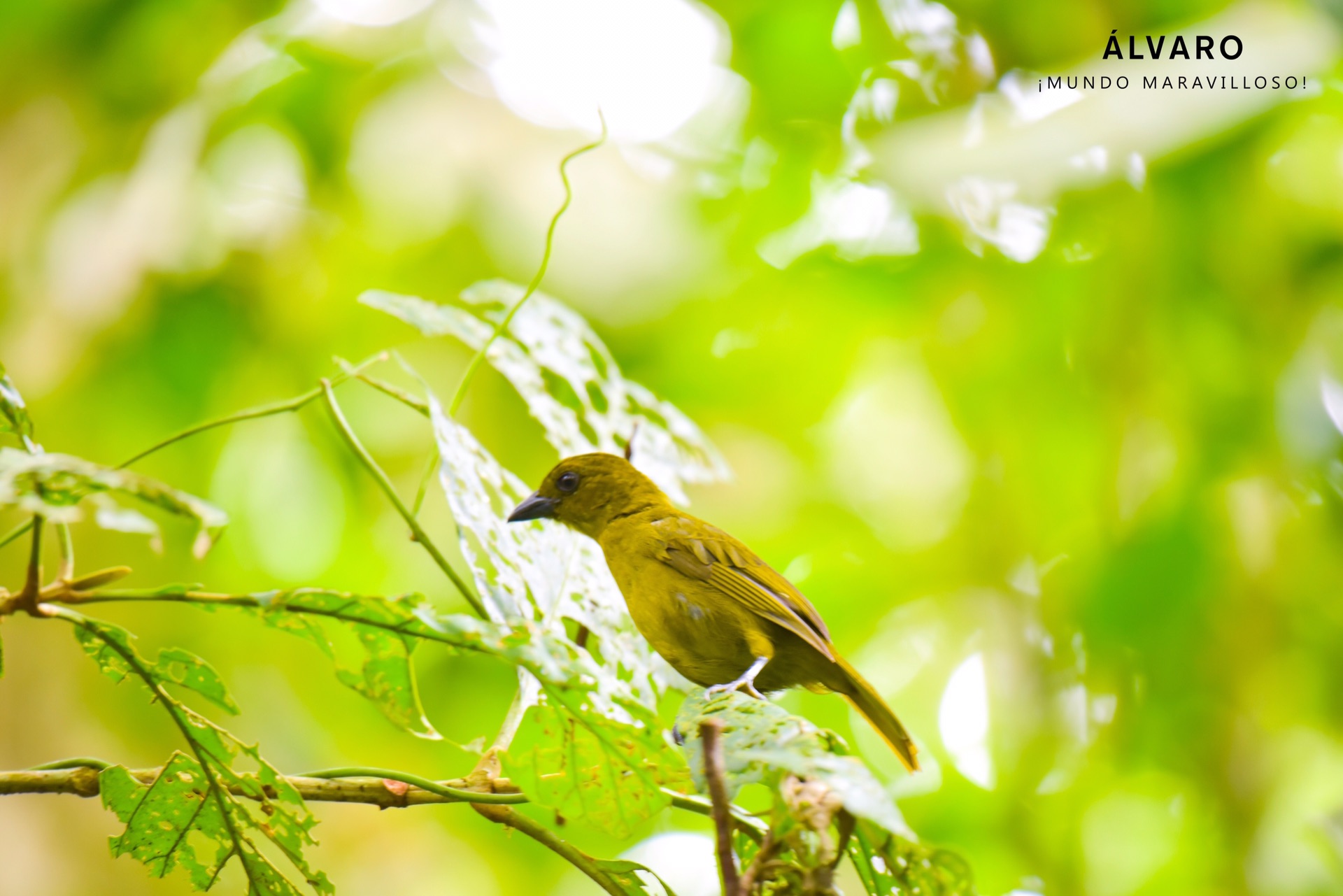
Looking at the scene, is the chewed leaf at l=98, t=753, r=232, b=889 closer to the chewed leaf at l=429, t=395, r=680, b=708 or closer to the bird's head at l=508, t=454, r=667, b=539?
the chewed leaf at l=429, t=395, r=680, b=708

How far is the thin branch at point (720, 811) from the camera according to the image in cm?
87

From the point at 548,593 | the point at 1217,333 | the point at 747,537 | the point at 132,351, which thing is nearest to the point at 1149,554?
the point at 1217,333

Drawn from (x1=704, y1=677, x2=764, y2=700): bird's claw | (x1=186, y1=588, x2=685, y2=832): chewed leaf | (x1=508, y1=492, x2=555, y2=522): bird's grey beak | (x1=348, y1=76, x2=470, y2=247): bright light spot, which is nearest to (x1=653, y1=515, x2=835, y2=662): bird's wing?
(x1=704, y1=677, x2=764, y2=700): bird's claw

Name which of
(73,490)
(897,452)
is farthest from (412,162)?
(73,490)

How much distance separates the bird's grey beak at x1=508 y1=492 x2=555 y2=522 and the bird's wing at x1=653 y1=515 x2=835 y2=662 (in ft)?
0.87

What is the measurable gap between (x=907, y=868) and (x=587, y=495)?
48.1 inches

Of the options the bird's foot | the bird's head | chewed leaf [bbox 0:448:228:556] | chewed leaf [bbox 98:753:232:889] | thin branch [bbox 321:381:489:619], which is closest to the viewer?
chewed leaf [bbox 0:448:228:556]

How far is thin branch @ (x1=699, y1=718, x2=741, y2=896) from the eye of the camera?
87 centimetres

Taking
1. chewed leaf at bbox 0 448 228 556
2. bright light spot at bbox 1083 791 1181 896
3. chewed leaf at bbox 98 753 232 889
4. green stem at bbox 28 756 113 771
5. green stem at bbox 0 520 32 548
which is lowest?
bright light spot at bbox 1083 791 1181 896

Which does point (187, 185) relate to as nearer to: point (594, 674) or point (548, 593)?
point (548, 593)

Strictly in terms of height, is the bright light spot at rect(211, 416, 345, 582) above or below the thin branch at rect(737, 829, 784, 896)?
above

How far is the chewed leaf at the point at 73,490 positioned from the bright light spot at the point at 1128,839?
325cm

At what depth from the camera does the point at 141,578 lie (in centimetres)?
381

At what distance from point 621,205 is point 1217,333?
7.30ft
